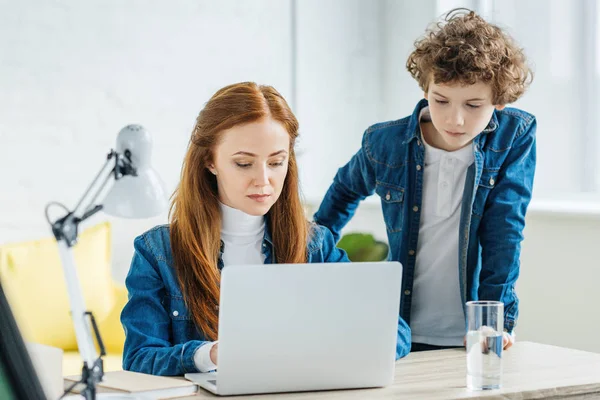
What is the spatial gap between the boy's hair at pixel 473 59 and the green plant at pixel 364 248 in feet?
4.29

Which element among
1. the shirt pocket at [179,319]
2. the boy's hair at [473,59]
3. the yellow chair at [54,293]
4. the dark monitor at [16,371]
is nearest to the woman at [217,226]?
the shirt pocket at [179,319]

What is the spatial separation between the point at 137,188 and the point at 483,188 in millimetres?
1091

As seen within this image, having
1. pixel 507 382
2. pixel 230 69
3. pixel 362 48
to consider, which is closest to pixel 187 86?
pixel 230 69

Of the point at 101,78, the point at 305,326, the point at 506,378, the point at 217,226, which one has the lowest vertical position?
the point at 506,378

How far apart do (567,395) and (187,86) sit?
265cm

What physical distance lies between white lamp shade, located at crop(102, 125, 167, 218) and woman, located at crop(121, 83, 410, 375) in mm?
566

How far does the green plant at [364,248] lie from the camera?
331 centimetres

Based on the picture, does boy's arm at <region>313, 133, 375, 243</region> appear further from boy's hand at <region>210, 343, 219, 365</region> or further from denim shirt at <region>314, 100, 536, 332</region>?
boy's hand at <region>210, 343, 219, 365</region>

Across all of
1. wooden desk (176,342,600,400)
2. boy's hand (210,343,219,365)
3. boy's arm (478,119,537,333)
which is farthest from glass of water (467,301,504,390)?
boy's arm (478,119,537,333)

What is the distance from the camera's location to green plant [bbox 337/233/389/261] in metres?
3.31

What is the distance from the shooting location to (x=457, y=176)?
2086mm

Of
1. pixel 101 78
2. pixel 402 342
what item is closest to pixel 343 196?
pixel 402 342

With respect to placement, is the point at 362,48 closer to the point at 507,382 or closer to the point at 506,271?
the point at 506,271

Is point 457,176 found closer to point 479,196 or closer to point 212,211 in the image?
point 479,196
